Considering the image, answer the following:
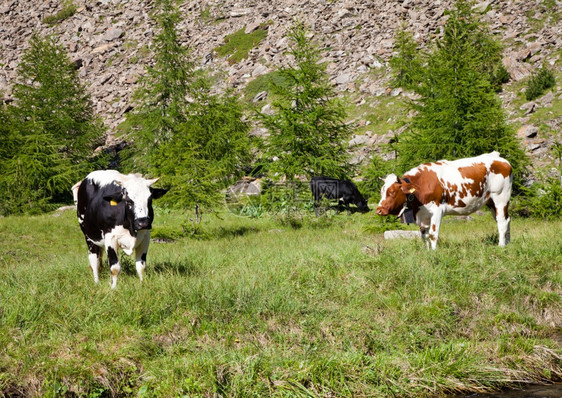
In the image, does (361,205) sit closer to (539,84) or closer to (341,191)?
(341,191)

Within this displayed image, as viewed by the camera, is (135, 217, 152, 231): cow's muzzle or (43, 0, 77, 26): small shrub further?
(43, 0, 77, 26): small shrub

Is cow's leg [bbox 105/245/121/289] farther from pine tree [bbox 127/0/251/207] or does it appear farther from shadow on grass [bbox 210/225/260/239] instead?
pine tree [bbox 127/0/251/207]

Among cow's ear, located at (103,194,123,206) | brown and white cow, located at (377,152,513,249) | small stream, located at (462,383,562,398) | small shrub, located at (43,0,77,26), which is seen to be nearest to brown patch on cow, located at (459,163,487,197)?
brown and white cow, located at (377,152,513,249)

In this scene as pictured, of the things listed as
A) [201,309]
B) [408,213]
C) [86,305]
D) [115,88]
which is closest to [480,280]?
[408,213]

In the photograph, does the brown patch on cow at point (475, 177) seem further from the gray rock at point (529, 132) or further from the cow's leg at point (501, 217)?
the gray rock at point (529, 132)

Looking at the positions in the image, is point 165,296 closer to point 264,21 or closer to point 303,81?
point 303,81

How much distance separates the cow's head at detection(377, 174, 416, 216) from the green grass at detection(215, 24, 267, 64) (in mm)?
Result: 51387

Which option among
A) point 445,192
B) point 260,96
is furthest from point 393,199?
point 260,96

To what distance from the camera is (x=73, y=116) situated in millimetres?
34625

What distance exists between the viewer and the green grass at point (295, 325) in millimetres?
4723

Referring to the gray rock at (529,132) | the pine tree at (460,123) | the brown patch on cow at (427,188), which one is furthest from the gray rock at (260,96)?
the brown patch on cow at (427,188)

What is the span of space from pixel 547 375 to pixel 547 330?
144 cm

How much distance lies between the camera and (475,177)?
32.8 feet

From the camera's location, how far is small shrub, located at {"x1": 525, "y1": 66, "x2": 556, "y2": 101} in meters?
33.0
